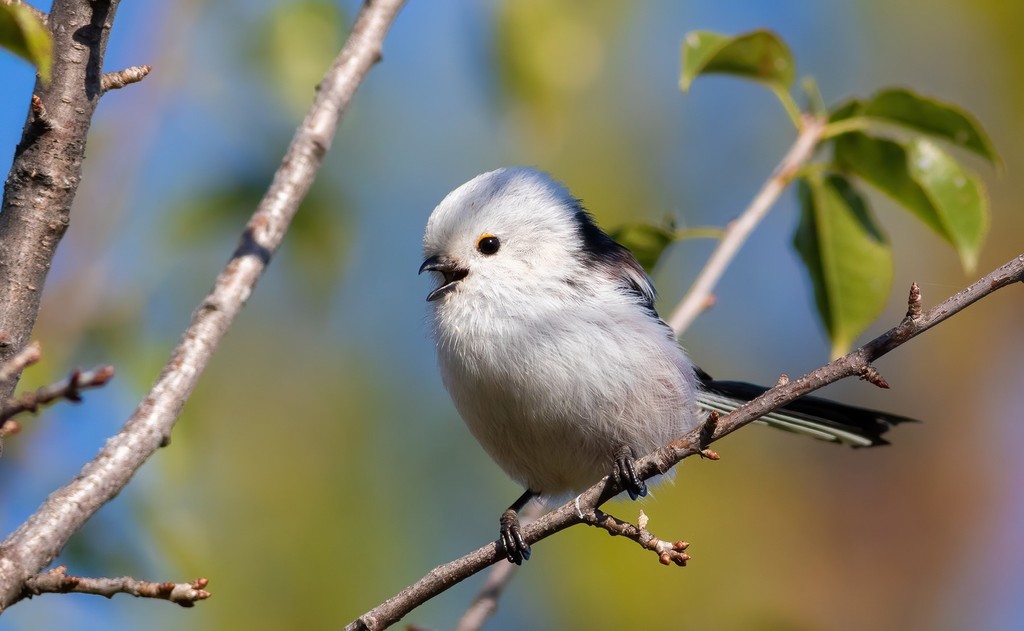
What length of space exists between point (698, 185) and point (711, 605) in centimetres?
271

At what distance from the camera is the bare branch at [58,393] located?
1.16 m

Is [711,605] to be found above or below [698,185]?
below

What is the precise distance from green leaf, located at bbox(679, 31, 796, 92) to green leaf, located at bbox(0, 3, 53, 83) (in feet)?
5.27

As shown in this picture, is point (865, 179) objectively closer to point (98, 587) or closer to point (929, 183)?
point (929, 183)

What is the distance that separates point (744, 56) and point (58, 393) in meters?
2.02

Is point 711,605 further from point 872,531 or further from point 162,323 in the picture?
point 162,323

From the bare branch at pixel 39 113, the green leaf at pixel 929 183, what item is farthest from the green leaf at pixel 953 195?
the bare branch at pixel 39 113

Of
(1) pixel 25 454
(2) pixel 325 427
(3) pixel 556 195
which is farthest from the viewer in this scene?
(2) pixel 325 427

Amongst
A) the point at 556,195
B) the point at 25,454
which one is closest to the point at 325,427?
the point at 556,195

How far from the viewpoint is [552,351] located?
2.46 metres

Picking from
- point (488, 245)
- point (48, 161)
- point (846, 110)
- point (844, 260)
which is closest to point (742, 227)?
point (844, 260)

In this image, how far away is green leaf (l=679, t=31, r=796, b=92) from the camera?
2438 millimetres

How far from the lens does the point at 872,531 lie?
5.59m

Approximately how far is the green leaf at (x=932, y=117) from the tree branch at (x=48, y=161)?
6.24 feet
